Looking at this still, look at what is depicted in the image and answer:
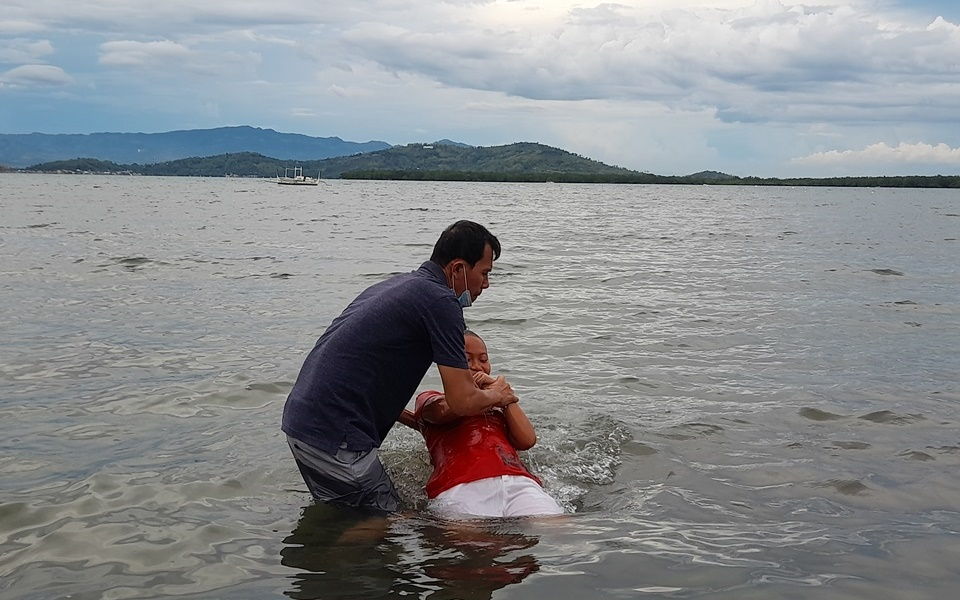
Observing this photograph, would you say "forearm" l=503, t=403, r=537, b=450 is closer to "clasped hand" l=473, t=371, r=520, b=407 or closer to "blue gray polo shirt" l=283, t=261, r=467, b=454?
"clasped hand" l=473, t=371, r=520, b=407

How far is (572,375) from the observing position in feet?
35.8

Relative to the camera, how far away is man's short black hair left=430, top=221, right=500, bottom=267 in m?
5.68

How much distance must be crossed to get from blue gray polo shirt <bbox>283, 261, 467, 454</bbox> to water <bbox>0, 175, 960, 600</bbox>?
0.76 metres

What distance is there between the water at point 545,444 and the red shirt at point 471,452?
1.11ft

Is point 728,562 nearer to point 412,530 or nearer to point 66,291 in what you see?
point 412,530

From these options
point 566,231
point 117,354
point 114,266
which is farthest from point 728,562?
point 566,231

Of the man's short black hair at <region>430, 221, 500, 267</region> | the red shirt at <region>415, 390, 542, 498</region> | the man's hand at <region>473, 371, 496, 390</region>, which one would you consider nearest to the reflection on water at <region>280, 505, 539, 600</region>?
the red shirt at <region>415, 390, 542, 498</region>

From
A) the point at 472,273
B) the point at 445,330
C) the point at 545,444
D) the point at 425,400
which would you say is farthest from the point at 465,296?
the point at 545,444

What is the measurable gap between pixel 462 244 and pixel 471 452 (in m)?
1.45

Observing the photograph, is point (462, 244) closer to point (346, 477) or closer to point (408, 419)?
point (408, 419)

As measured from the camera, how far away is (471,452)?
596 centimetres

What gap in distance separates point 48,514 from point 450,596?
307cm

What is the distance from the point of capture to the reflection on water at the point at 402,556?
4.85m

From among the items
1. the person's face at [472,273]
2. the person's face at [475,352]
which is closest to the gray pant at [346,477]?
the person's face at [475,352]
